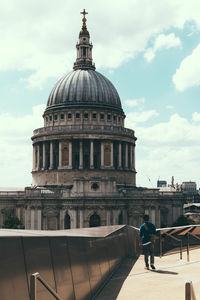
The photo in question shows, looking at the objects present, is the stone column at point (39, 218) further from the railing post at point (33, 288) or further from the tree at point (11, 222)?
the railing post at point (33, 288)

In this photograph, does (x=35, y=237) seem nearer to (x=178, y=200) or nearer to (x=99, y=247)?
(x=99, y=247)

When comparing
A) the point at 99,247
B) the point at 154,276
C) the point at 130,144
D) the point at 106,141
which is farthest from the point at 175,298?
the point at 130,144

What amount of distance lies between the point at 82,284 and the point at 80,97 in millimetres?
92732

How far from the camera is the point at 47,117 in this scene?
344ft

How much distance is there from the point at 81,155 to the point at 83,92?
57.6ft

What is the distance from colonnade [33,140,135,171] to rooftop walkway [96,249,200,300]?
255 ft

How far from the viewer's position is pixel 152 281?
1221 cm

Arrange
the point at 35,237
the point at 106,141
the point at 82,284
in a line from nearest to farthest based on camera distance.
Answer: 1. the point at 35,237
2. the point at 82,284
3. the point at 106,141

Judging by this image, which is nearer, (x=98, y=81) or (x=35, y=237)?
(x=35, y=237)

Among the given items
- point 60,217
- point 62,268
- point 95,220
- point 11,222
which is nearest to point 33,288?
point 62,268

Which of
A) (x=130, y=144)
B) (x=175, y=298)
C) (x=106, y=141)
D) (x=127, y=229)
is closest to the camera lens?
(x=175, y=298)

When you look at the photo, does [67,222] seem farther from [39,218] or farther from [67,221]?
[39,218]

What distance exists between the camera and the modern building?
3307 inches

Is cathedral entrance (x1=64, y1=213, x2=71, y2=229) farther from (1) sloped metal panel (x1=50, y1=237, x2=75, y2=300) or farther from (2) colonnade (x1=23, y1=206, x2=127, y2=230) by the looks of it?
(1) sloped metal panel (x1=50, y1=237, x2=75, y2=300)
